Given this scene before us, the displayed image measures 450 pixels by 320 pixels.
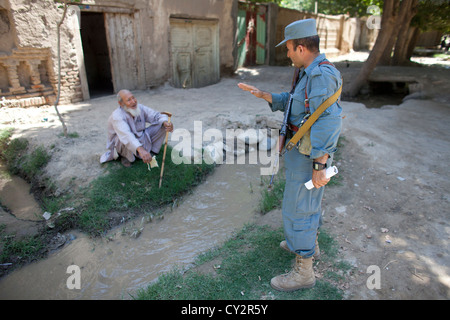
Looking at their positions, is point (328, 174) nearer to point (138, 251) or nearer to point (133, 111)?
point (138, 251)

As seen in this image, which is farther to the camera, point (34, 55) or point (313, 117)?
point (34, 55)

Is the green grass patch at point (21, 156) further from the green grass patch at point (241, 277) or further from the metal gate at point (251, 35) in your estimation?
the metal gate at point (251, 35)

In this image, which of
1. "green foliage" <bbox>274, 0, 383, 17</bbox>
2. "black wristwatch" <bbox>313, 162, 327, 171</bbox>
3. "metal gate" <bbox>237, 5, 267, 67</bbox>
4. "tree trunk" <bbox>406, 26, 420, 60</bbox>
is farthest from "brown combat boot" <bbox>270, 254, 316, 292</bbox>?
"tree trunk" <bbox>406, 26, 420, 60</bbox>

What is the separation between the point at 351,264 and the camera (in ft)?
8.96

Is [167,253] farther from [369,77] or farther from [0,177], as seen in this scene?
[369,77]

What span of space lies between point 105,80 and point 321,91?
9316 millimetres

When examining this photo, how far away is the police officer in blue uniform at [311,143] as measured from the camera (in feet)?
6.90

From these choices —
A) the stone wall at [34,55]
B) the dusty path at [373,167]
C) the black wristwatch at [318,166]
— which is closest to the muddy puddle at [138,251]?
the dusty path at [373,167]

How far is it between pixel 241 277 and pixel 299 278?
503 millimetres

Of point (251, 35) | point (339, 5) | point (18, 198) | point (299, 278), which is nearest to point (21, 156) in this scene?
point (18, 198)

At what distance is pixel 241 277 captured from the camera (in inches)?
105

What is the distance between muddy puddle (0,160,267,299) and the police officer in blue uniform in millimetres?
1126

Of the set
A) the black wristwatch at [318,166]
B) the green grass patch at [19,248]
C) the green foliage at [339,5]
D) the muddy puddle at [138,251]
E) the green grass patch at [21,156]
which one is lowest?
the muddy puddle at [138,251]
